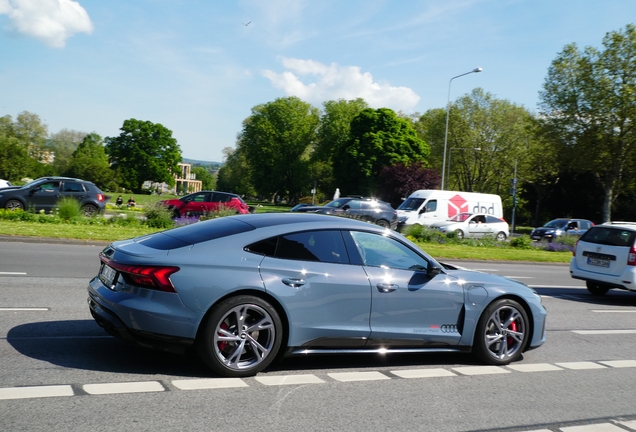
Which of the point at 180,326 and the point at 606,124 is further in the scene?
the point at 606,124

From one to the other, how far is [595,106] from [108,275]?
156ft

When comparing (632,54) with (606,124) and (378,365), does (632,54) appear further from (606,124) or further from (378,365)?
(378,365)

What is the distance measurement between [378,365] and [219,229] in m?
2.12

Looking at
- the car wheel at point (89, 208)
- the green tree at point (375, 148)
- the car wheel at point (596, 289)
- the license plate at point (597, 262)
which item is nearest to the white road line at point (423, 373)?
the license plate at point (597, 262)

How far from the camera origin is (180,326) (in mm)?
5531

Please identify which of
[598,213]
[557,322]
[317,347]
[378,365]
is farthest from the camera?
[598,213]

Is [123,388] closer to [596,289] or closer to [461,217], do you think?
[596,289]

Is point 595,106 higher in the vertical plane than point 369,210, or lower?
higher

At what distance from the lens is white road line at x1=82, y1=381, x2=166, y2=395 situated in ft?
16.8

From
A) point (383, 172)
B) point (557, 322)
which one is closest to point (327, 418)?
point (557, 322)

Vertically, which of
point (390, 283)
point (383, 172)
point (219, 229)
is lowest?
point (390, 283)

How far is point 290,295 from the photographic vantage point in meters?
5.90

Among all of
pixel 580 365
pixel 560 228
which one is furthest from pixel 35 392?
pixel 560 228

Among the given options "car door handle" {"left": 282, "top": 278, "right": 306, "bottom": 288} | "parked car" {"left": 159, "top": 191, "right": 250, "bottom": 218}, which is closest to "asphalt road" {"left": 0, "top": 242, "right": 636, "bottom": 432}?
"car door handle" {"left": 282, "top": 278, "right": 306, "bottom": 288}
